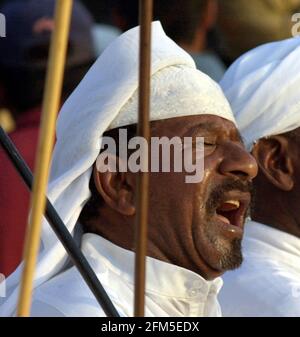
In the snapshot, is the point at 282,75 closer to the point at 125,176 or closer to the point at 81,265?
the point at 125,176

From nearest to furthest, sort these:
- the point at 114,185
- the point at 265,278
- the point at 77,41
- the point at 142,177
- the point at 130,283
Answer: the point at 142,177, the point at 130,283, the point at 114,185, the point at 265,278, the point at 77,41

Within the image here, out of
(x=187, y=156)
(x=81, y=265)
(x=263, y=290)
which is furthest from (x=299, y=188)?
(x=81, y=265)

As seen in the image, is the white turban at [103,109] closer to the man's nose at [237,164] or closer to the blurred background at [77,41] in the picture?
the man's nose at [237,164]

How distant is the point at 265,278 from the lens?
15.0ft

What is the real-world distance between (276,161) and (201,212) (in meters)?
1.02

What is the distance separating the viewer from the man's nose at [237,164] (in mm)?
3977

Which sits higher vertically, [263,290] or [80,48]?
[80,48]

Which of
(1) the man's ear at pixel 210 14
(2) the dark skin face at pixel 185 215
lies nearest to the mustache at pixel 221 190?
(2) the dark skin face at pixel 185 215

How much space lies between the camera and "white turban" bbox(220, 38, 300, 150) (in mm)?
4906

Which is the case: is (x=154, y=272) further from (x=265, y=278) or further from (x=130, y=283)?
(x=265, y=278)

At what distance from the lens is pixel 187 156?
397 centimetres

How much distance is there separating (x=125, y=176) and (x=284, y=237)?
1002mm

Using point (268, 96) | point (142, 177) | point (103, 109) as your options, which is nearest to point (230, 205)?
point (103, 109)

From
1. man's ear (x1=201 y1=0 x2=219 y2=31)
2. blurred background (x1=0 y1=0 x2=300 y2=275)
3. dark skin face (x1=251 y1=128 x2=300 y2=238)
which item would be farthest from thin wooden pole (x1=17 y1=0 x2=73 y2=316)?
man's ear (x1=201 y1=0 x2=219 y2=31)
